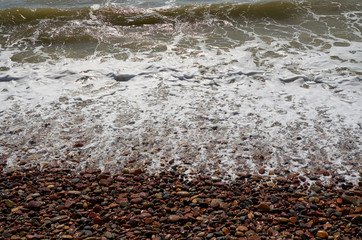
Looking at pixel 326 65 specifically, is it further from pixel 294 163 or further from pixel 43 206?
pixel 43 206

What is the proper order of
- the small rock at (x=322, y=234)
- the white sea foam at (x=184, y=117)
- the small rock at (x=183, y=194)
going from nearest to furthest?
the small rock at (x=322, y=234) < the small rock at (x=183, y=194) < the white sea foam at (x=184, y=117)

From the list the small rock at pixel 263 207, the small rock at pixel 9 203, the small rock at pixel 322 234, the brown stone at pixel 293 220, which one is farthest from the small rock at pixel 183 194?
the small rock at pixel 9 203

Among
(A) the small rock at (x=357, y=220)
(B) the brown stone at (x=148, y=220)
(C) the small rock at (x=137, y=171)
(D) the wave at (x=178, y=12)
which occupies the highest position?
(D) the wave at (x=178, y=12)

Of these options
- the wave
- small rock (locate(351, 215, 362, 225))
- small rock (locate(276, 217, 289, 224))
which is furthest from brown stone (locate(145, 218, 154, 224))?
the wave

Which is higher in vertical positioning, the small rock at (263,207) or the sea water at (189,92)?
the sea water at (189,92)

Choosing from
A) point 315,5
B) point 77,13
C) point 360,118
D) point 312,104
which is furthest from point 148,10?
point 360,118

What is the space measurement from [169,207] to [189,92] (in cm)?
310

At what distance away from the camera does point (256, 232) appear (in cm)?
331

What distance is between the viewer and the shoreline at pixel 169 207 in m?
Result: 3.32

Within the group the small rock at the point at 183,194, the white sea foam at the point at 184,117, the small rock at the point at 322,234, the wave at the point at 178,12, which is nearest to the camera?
the small rock at the point at 322,234

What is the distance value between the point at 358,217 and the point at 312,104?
9.06ft

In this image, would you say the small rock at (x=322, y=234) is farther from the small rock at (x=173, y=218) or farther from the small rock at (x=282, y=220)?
the small rock at (x=173, y=218)

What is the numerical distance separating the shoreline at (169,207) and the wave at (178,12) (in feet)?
25.6

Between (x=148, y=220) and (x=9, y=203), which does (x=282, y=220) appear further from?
(x=9, y=203)
